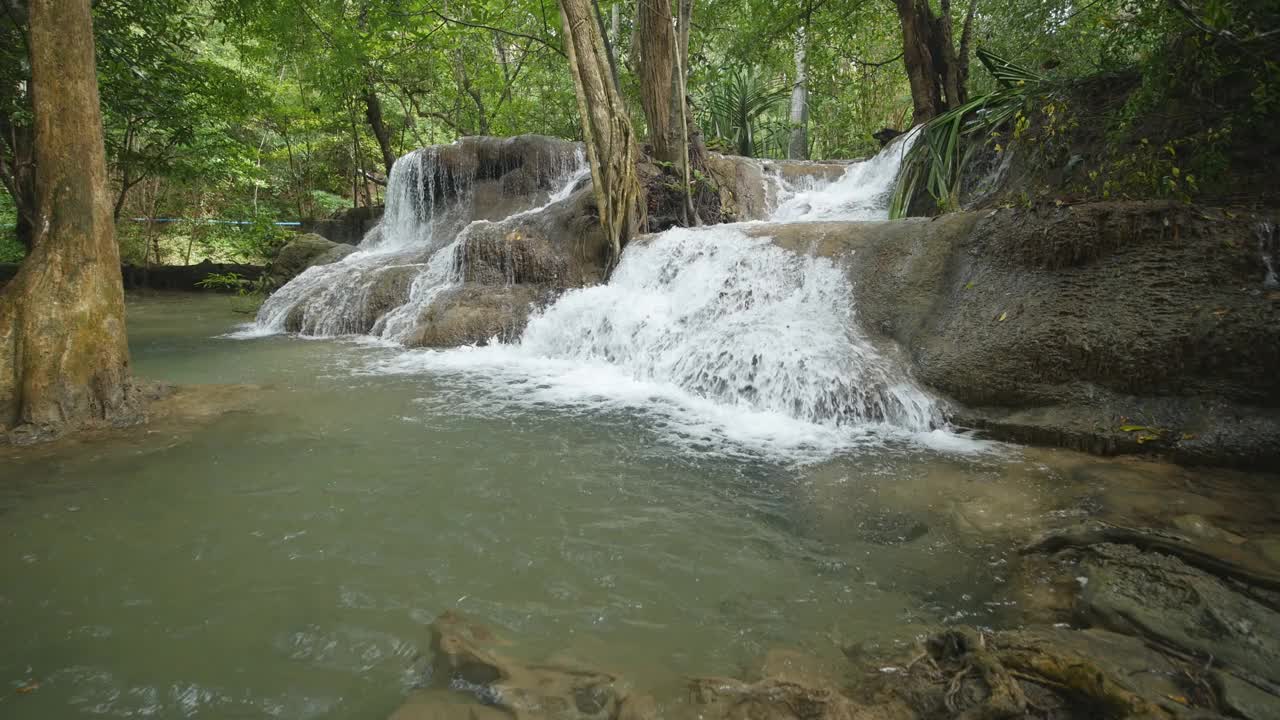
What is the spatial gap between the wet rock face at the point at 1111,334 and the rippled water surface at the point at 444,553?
0.56 meters

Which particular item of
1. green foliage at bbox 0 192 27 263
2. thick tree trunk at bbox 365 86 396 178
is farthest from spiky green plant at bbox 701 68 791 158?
green foliage at bbox 0 192 27 263

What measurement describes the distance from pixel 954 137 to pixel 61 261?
25.1 feet

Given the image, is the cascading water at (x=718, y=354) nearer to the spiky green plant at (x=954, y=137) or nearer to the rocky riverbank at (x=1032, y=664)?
the spiky green plant at (x=954, y=137)

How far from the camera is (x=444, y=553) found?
2121 mm

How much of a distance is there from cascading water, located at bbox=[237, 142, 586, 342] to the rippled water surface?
15.1ft

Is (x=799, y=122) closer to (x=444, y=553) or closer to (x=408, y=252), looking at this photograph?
(x=408, y=252)

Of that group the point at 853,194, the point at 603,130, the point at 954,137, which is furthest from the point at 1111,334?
the point at 853,194

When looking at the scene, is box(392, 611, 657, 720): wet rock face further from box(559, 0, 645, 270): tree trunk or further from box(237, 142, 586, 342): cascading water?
box(237, 142, 586, 342): cascading water

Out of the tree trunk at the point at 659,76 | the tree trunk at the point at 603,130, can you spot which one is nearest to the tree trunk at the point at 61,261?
the tree trunk at the point at 603,130

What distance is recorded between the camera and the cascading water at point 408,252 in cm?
820

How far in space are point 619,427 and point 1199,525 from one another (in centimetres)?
278

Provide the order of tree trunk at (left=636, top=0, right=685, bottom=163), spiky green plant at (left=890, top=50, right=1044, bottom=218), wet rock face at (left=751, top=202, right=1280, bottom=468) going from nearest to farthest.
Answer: wet rock face at (left=751, top=202, right=1280, bottom=468), spiky green plant at (left=890, top=50, right=1044, bottom=218), tree trunk at (left=636, top=0, right=685, bottom=163)

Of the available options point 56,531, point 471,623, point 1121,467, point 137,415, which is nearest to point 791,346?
point 1121,467

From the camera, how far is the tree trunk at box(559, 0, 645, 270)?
6.71 metres
